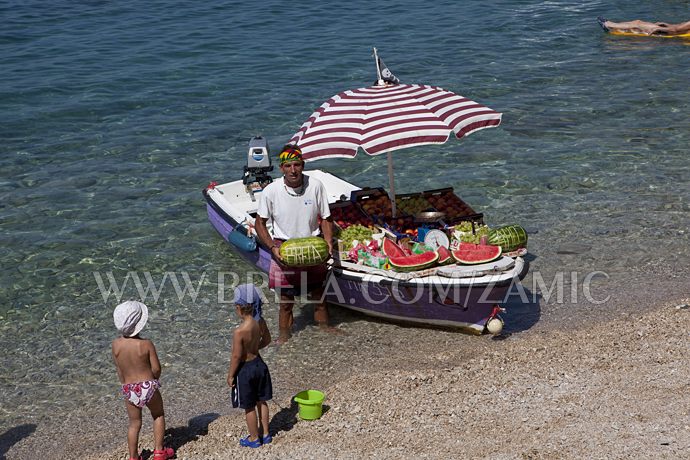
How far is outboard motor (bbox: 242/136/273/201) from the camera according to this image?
1430 centimetres

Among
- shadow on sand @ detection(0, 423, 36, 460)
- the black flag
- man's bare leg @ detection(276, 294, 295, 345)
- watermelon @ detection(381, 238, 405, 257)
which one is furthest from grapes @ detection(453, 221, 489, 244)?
shadow on sand @ detection(0, 423, 36, 460)

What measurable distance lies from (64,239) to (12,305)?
91.5 inches

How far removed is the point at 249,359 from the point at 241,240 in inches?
186

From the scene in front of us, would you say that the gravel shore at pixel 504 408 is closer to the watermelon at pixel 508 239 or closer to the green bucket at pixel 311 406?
the green bucket at pixel 311 406

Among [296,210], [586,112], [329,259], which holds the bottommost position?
[586,112]

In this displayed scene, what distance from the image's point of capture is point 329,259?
11.1 metres

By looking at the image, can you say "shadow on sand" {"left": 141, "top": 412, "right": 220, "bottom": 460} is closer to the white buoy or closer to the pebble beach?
the pebble beach

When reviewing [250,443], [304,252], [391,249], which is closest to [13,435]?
[250,443]

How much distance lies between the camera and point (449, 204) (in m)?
12.4

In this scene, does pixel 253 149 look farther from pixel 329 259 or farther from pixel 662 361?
pixel 662 361

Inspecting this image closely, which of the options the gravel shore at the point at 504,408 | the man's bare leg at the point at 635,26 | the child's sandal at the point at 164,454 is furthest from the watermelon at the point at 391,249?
the man's bare leg at the point at 635,26

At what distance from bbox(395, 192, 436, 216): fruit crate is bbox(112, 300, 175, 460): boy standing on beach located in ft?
17.0

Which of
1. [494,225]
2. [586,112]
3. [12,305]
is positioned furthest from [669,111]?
[12,305]

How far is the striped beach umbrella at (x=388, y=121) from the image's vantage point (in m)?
10.9
